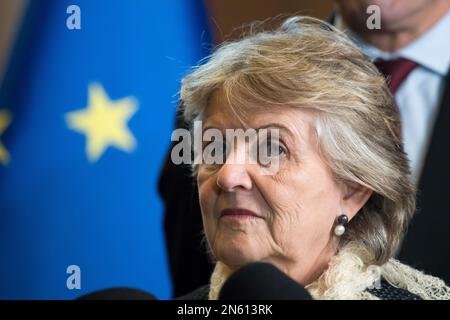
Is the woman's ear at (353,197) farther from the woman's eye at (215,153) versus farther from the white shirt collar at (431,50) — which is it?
the white shirt collar at (431,50)

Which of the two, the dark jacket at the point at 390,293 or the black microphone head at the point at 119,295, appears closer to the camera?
the black microphone head at the point at 119,295

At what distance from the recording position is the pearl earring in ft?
4.80

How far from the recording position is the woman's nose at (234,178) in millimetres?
1403

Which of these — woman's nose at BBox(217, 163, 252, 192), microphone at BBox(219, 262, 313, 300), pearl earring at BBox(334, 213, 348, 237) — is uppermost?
woman's nose at BBox(217, 163, 252, 192)

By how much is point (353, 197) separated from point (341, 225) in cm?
6

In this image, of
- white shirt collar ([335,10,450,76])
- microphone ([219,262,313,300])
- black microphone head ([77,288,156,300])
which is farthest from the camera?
white shirt collar ([335,10,450,76])

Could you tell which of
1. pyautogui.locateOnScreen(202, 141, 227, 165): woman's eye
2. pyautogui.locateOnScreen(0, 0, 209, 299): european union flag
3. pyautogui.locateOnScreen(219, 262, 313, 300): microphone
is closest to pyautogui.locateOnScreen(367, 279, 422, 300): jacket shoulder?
pyautogui.locateOnScreen(202, 141, 227, 165): woman's eye

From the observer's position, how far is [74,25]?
8.42 feet

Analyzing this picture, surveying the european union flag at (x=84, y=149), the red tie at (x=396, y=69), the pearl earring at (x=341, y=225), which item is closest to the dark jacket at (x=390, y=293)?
the pearl earring at (x=341, y=225)

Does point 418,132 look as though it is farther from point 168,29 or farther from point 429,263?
point 168,29

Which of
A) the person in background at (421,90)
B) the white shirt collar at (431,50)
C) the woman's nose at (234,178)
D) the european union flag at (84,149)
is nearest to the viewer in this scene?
the woman's nose at (234,178)

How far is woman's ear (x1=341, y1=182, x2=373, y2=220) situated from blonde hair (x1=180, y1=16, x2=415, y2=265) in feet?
Answer: 0.08

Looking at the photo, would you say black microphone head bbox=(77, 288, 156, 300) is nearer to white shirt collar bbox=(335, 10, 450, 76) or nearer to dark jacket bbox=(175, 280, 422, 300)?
dark jacket bbox=(175, 280, 422, 300)

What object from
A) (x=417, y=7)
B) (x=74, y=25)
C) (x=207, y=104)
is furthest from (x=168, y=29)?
(x=207, y=104)
